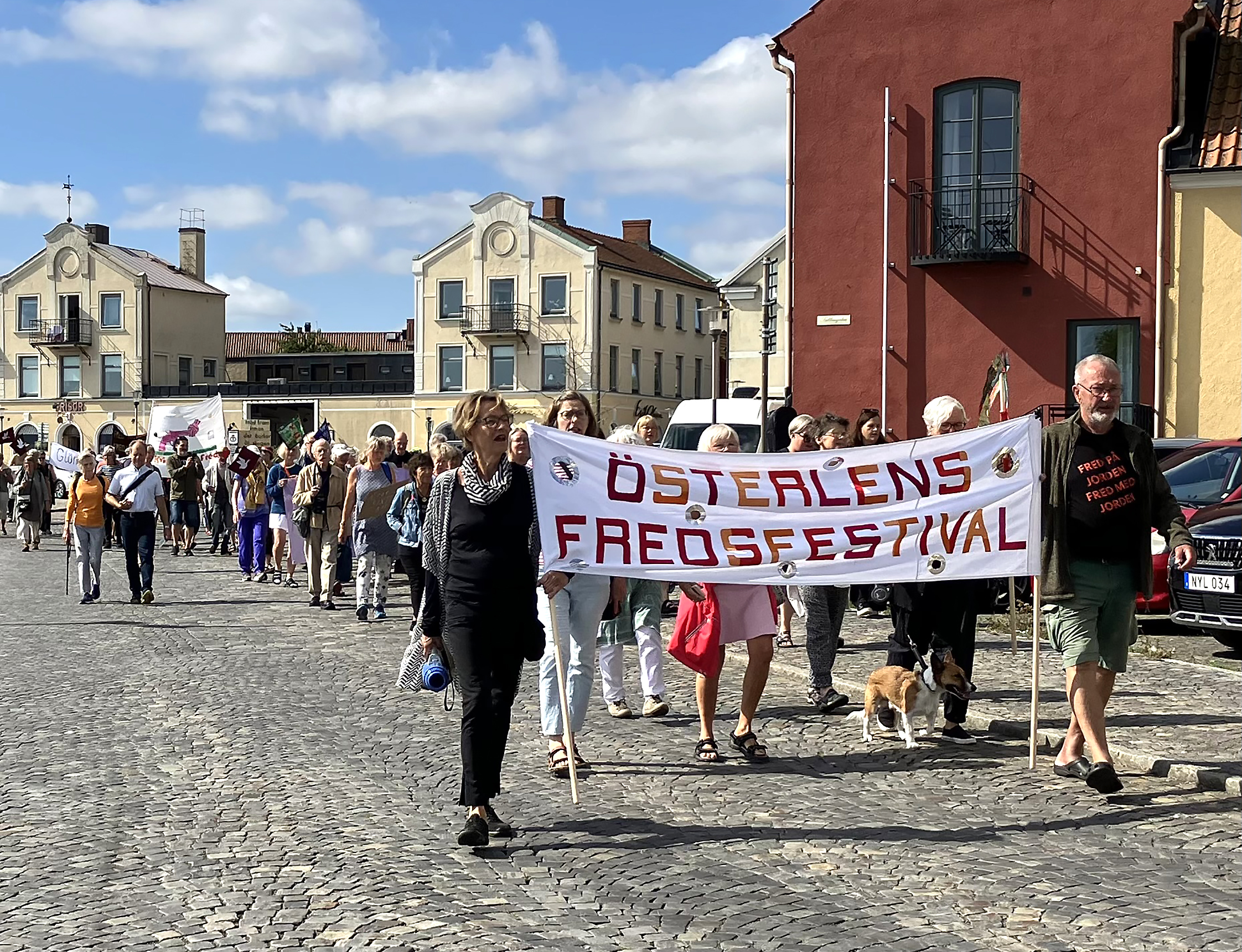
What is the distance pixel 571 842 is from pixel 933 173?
20775 mm

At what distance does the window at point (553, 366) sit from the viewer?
72688mm

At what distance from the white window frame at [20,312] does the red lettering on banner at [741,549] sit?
82.2 metres

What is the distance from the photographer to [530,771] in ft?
27.5

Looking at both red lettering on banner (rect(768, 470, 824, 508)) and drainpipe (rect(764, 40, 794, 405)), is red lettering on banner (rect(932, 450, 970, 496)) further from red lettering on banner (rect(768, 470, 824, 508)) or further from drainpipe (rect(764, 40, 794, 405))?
drainpipe (rect(764, 40, 794, 405))

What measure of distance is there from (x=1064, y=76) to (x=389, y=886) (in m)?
22.2

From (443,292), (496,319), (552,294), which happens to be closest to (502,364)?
(496,319)

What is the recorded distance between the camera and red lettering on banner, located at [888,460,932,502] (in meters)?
8.48

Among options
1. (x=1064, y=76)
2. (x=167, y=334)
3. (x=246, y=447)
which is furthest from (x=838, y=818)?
(x=167, y=334)

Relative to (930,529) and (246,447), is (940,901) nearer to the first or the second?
(930,529)

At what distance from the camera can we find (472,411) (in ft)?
23.4

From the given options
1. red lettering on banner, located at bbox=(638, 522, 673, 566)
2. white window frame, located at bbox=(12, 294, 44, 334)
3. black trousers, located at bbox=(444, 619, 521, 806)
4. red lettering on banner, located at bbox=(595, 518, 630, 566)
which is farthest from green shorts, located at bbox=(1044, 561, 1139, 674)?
white window frame, located at bbox=(12, 294, 44, 334)

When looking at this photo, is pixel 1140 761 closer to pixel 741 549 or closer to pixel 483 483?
pixel 741 549

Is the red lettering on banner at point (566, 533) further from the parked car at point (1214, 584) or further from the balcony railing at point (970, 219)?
the balcony railing at point (970, 219)

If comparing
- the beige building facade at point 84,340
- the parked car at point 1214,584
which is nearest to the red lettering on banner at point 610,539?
the parked car at point 1214,584
